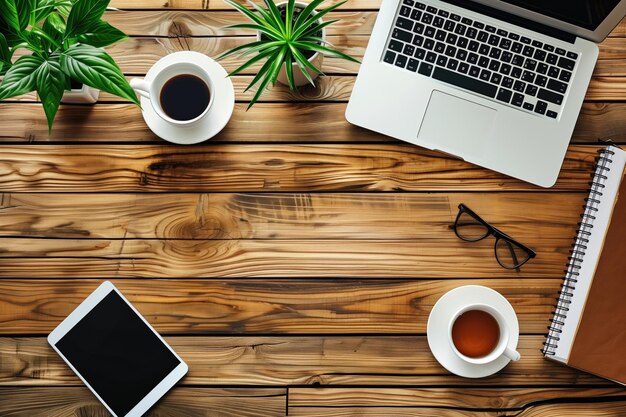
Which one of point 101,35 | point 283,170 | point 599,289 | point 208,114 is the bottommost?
point 599,289

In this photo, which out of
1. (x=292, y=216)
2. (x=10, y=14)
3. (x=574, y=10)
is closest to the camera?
(x=10, y=14)

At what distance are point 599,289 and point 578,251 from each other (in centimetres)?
8

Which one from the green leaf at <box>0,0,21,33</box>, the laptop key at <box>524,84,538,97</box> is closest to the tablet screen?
the green leaf at <box>0,0,21,33</box>

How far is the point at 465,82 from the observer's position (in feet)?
3.87

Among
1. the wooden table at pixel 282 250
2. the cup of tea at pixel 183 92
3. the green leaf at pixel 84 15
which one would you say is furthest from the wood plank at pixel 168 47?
the green leaf at pixel 84 15

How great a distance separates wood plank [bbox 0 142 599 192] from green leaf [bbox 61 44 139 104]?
0.24 metres

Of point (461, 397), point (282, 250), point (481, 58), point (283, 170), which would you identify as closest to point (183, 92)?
point (283, 170)

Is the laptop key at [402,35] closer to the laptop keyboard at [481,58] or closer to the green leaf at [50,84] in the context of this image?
the laptop keyboard at [481,58]

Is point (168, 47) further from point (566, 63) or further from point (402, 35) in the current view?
point (566, 63)

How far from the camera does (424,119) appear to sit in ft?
3.91

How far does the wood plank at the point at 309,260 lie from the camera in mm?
1208

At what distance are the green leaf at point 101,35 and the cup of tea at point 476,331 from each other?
81cm

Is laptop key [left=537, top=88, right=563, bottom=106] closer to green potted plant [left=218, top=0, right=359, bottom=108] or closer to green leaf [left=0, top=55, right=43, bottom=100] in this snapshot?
green potted plant [left=218, top=0, right=359, bottom=108]

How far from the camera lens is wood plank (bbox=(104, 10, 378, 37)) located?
49.7 inches
